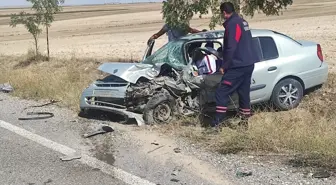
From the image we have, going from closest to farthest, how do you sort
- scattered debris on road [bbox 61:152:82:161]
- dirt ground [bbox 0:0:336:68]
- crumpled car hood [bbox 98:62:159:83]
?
scattered debris on road [bbox 61:152:82:161] < crumpled car hood [bbox 98:62:159:83] < dirt ground [bbox 0:0:336:68]

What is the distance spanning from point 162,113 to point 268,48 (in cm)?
220

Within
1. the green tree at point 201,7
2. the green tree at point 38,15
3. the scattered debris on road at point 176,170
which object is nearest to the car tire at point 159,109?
the scattered debris on road at point 176,170

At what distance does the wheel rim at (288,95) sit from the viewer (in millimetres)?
8102

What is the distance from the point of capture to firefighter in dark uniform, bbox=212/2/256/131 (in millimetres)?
6504

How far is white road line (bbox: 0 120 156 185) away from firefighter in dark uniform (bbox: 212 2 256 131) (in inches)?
78.5

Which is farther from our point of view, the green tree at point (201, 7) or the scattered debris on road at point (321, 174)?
the green tree at point (201, 7)

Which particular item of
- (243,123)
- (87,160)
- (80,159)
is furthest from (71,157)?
(243,123)

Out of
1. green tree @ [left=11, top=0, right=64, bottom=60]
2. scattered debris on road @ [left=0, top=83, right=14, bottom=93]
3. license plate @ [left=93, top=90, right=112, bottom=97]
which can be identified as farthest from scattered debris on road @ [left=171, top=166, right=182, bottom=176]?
green tree @ [left=11, top=0, right=64, bottom=60]

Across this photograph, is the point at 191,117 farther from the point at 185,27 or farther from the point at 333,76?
the point at 333,76

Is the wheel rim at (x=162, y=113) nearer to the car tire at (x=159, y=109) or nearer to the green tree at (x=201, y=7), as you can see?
the car tire at (x=159, y=109)

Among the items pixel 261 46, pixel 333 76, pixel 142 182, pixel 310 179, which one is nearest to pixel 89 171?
pixel 142 182

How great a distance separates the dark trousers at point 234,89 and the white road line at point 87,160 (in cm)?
201

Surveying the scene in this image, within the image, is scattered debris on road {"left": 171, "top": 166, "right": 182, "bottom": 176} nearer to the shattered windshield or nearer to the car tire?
the car tire

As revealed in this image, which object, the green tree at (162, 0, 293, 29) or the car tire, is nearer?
the car tire
